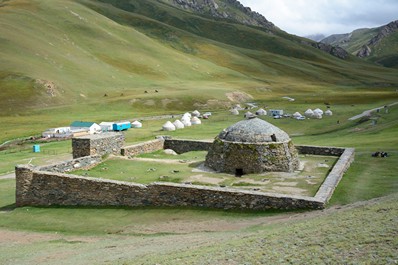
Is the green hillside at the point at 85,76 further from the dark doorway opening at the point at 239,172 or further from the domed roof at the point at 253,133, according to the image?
the dark doorway opening at the point at 239,172

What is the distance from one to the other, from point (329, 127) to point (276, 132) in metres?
42.2

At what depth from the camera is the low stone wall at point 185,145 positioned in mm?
44062

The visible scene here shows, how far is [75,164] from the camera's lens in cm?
3381

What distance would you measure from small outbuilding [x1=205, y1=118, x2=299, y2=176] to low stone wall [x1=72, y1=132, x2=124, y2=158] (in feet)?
36.5

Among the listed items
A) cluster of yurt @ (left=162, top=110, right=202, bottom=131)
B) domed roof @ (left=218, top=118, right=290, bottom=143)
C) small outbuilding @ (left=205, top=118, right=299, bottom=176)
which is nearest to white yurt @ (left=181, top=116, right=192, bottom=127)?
cluster of yurt @ (left=162, top=110, right=202, bottom=131)

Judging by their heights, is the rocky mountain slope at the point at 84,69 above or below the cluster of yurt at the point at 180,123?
above

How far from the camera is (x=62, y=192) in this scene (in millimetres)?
27109

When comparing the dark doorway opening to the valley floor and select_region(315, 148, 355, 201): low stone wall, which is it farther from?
the valley floor

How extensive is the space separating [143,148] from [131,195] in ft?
55.9

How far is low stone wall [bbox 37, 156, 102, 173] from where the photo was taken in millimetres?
31284

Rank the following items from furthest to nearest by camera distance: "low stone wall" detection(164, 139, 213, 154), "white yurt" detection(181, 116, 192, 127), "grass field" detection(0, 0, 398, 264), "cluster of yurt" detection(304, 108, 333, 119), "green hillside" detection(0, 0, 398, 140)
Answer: "green hillside" detection(0, 0, 398, 140)
"cluster of yurt" detection(304, 108, 333, 119)
"white yurt" detection(181, 116, 192, 127)
"low stone wall" detection(164, 139, 213, 154)
"grass field" detection(0, 0, 398, 264)

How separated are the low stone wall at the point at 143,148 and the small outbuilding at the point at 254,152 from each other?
11028 millimetres

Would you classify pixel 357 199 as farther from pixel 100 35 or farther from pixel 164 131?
pixel 100 35

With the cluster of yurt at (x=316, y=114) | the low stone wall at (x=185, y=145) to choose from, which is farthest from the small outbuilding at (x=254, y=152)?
the cluster of yurt at (x=316, y=114)
